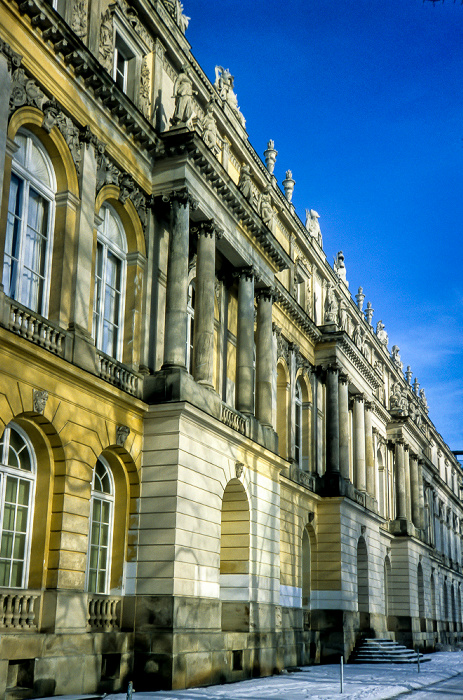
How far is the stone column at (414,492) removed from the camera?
57.2 metres

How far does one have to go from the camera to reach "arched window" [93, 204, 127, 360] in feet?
68.5

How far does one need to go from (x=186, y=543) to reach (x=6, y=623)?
589cm

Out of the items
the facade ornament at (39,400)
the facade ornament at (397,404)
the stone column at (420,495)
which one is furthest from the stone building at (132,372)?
the stone column at (420,495)

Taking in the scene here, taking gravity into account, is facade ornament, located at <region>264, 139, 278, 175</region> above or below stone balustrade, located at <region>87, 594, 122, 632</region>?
above

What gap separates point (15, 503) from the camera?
16.7 meters

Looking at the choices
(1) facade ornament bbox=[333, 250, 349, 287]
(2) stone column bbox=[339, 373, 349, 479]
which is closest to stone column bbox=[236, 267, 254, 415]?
(2) stone column bbox=[339, 373, 349, 479]

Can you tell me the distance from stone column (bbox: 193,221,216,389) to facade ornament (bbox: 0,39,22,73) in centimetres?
822

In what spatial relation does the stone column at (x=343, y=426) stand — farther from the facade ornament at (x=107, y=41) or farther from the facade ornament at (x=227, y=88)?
the facade ornament at (x=107, y=41)

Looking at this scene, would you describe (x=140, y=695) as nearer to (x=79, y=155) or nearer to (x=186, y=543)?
(x=186, y=543)

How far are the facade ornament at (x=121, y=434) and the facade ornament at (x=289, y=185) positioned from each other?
69.7 feet

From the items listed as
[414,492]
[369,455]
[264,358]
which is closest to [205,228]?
[264,358]

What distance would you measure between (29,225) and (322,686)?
1444 cm

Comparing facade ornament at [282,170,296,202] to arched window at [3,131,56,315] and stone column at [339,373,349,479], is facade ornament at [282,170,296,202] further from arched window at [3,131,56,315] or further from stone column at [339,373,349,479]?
arched window at [3,131,56,315]

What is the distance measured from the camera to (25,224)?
58.4ft
